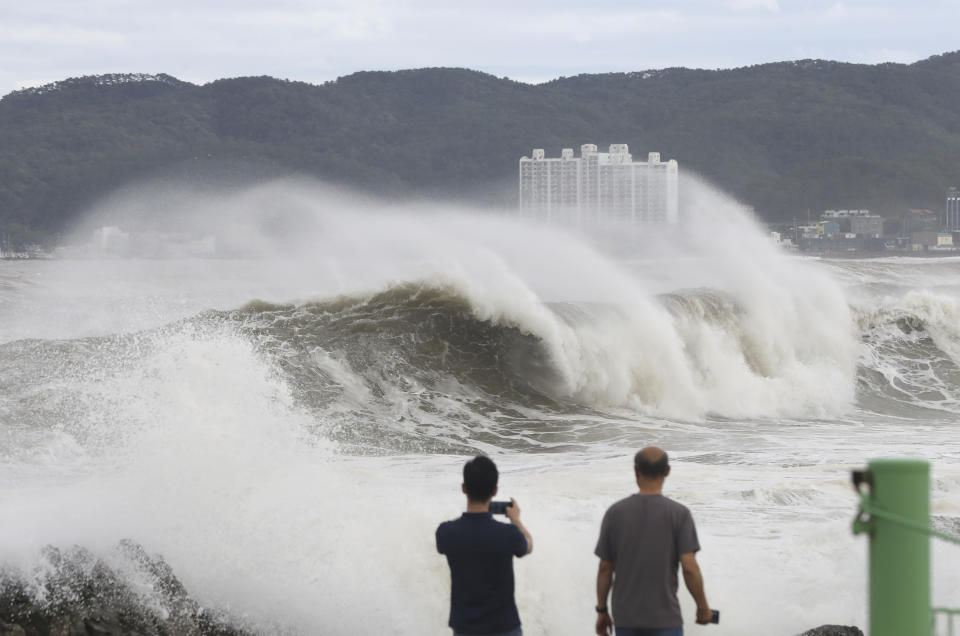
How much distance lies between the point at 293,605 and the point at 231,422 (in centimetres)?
217

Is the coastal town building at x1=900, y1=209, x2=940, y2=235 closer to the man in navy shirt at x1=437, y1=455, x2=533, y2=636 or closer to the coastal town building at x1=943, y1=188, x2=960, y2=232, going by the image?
the coastal town building at x1=943, y1=188, x2=960, y2=232

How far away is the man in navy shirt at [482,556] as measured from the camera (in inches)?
153

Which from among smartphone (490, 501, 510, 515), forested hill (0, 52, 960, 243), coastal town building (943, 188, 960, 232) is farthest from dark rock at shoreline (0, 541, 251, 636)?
coastal town building (943, 188, 960, 232)

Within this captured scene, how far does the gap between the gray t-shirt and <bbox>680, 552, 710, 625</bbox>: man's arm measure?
30mm

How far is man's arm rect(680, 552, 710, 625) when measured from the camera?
3.96 metres

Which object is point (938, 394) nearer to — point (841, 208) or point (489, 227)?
point (489, 227)

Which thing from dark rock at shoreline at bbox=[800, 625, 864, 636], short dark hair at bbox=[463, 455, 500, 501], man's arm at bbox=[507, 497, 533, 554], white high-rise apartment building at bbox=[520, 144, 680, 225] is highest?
white high-rise apartment building at bbox=[520, 144, 680, 225]

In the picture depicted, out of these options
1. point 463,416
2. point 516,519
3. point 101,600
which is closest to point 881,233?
point 463,416

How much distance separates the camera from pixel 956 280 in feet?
143

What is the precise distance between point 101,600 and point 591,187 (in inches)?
4047

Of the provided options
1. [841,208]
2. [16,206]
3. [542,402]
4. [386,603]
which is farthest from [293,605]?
[841,208]

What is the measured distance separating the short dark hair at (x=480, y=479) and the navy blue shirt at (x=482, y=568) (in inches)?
3.2

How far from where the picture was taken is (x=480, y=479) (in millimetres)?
3881

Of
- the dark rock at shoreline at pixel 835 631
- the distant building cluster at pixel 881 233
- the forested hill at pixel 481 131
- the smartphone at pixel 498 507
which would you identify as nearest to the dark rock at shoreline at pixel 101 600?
the smartphone at pixel 498 507
